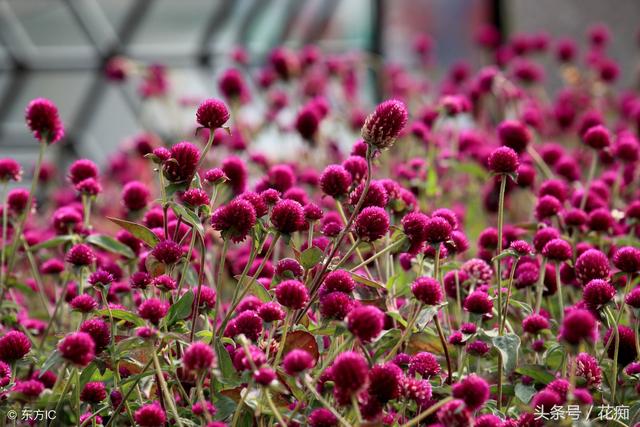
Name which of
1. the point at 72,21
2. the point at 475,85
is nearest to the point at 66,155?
the point at 72,21

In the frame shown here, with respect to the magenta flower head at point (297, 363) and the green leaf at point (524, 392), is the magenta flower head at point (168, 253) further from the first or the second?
the green leaf at point (524, 392)

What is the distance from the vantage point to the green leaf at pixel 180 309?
0.89 metres

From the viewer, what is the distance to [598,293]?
896 millimetres

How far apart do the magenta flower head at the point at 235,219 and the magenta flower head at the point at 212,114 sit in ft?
0.36

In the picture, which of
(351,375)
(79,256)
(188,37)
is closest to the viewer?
(351,375)

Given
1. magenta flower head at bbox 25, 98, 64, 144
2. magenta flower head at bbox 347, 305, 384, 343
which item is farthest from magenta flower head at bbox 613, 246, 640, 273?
magenta flower head at bbox 25, 98, 64, 144

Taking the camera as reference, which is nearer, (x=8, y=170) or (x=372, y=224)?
(x=372, y=224)

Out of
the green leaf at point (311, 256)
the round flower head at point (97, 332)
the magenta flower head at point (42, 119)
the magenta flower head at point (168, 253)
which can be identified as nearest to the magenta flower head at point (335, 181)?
the green leaf at point (311, 256)

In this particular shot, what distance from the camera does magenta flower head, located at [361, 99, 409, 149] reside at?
0.87 m

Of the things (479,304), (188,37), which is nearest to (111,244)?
(479,304)

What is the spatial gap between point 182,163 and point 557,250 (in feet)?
1.51

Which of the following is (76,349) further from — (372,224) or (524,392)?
(524,392)

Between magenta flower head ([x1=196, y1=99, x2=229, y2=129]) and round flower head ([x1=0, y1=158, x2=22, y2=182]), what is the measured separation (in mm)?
446

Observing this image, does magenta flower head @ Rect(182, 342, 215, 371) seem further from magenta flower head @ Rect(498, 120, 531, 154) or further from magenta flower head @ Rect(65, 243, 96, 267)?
magenta flower head @ Rect(498, 120, 531, 154)
